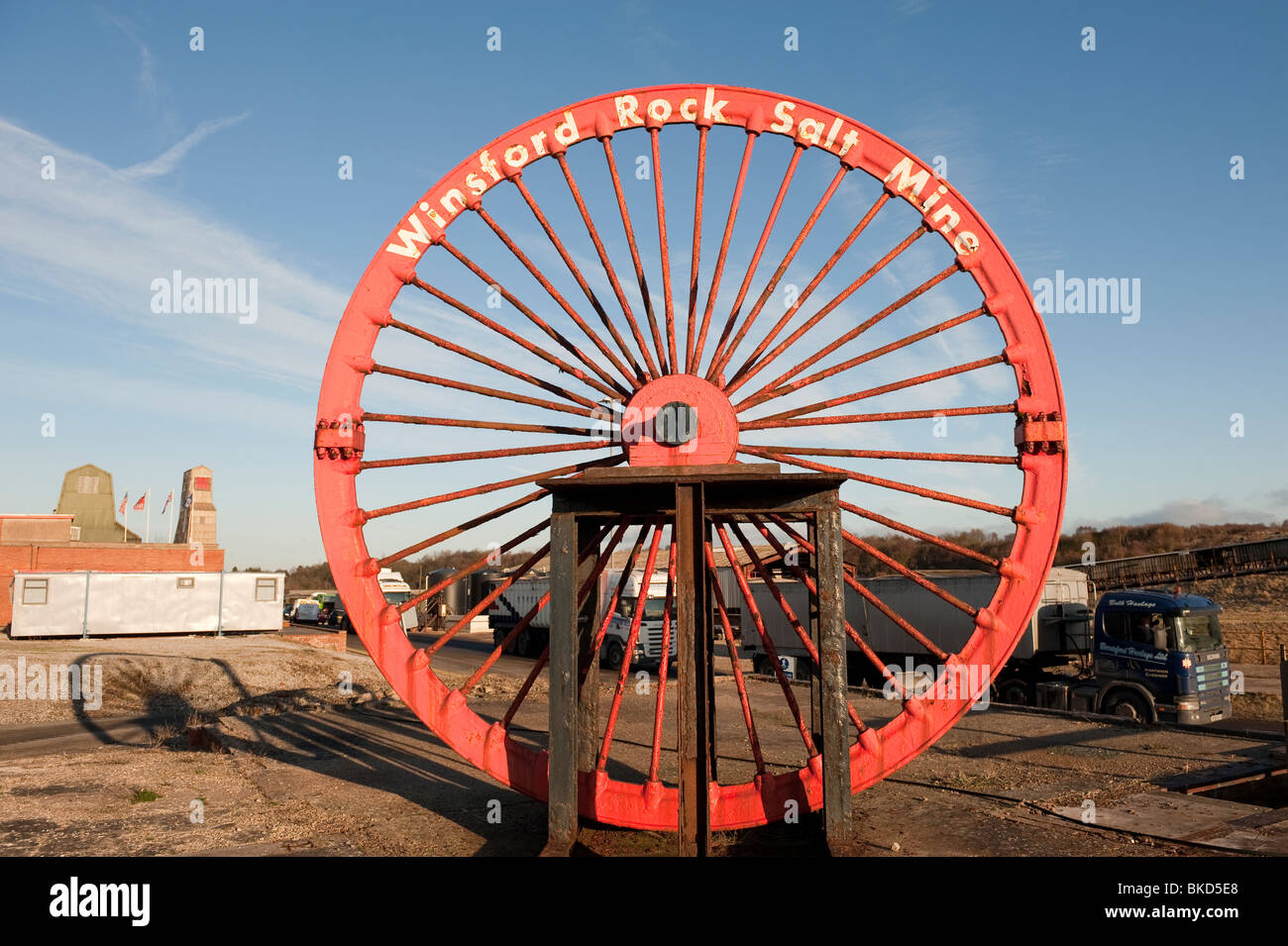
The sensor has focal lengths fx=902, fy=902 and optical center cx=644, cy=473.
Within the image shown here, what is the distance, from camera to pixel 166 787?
1195 cm

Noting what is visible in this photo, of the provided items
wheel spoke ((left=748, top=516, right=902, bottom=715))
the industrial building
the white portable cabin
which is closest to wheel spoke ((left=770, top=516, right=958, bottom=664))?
wheel spoke ((left=748, top=516, right=902, bottom=715))

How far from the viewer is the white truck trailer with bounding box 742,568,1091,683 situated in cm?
2197

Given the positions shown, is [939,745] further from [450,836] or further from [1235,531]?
[1235,531]

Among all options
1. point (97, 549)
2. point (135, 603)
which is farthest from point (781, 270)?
point (97, 549)

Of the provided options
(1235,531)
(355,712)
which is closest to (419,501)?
(355,712)

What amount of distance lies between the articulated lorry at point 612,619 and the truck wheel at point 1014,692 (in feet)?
30.4

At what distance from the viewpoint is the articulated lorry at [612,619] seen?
30.5 m

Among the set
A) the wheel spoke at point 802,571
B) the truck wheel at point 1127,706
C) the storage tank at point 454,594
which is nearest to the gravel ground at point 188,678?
the wheel spoke at point 802,571

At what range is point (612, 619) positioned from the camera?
31703 mm

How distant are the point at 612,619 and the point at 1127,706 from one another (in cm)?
1755

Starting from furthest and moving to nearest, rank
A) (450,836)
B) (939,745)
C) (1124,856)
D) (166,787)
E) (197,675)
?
(197,675) < (939,745) < (166,787) < (450,836) < (1124,856)

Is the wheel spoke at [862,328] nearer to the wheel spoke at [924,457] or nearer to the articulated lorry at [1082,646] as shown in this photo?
the wheel spoke at [924,457]

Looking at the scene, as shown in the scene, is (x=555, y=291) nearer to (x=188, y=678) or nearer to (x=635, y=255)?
(x=635, y=255)

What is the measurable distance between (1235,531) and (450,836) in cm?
6459
